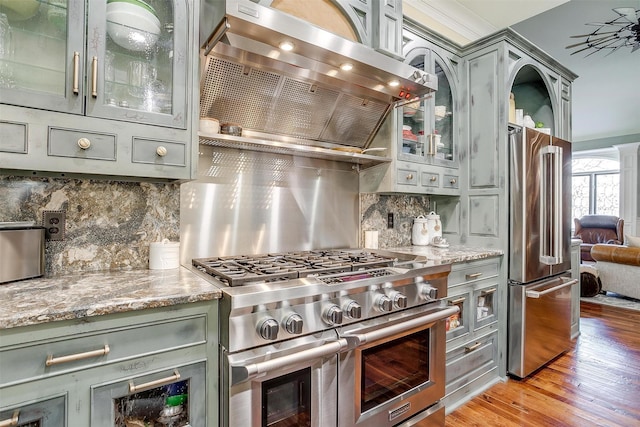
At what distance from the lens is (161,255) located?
1.64 metres

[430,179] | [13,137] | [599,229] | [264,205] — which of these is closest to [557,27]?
[430,179]

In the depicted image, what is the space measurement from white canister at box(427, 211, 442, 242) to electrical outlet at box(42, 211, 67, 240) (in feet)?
8.02

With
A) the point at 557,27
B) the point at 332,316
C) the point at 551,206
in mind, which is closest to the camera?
the point at 332,316

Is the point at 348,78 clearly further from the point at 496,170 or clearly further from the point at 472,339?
the point at 472,339

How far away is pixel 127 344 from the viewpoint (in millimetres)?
1095

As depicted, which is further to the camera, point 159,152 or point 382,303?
point 382,303

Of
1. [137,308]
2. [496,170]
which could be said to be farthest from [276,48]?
[496,170]

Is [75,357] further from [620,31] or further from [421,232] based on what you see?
[620,31]

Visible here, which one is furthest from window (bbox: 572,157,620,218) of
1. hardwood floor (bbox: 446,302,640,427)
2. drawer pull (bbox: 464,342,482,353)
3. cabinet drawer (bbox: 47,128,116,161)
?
cabinet drawer (bbox: 47,128,116,161)

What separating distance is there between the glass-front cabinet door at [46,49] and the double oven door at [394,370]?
143cm

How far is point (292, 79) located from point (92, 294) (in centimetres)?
141

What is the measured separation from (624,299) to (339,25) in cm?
547

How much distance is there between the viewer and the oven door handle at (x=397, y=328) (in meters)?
1.45

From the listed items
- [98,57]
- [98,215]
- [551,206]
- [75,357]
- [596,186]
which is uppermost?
[596,186]
